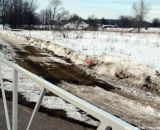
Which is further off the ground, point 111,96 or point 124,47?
point 124,47

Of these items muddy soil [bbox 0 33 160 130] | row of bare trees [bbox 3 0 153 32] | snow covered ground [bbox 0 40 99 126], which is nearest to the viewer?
snow covered ground [bbox 0 40 99 126]

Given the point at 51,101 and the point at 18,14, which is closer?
the point at 51,101

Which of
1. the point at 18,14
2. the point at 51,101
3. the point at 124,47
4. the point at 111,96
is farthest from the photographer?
the point at 18,14

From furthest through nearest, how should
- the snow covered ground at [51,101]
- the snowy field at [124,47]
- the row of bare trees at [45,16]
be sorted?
the row of bare trees at [45,16], the snowy field at [124,47], the snow covered ground at [51,101]

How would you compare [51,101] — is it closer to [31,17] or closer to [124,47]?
[124,47]

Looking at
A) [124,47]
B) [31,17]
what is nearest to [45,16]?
[31,17]

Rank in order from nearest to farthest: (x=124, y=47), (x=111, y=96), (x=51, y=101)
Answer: (x=51, y=101) < (x=111, y=96) < (x=124, y=47)

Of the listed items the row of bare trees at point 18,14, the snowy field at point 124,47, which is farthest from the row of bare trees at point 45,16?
the snowy field at point 124,47

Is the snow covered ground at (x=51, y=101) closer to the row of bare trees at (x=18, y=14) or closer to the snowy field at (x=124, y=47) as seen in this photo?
the snowy field at (x=124, y=47)

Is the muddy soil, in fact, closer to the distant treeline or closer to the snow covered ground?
the snow covered ground

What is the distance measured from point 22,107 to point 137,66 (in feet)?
22.3

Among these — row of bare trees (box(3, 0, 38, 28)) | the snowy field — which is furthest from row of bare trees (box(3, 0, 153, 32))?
the snowy field

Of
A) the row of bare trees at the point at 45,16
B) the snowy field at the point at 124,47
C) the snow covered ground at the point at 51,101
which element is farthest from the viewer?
the row of bare trees at the point at 45,16

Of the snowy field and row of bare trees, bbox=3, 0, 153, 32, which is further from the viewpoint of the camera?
row of bare trees, bbox=3, 0, 153, 32
